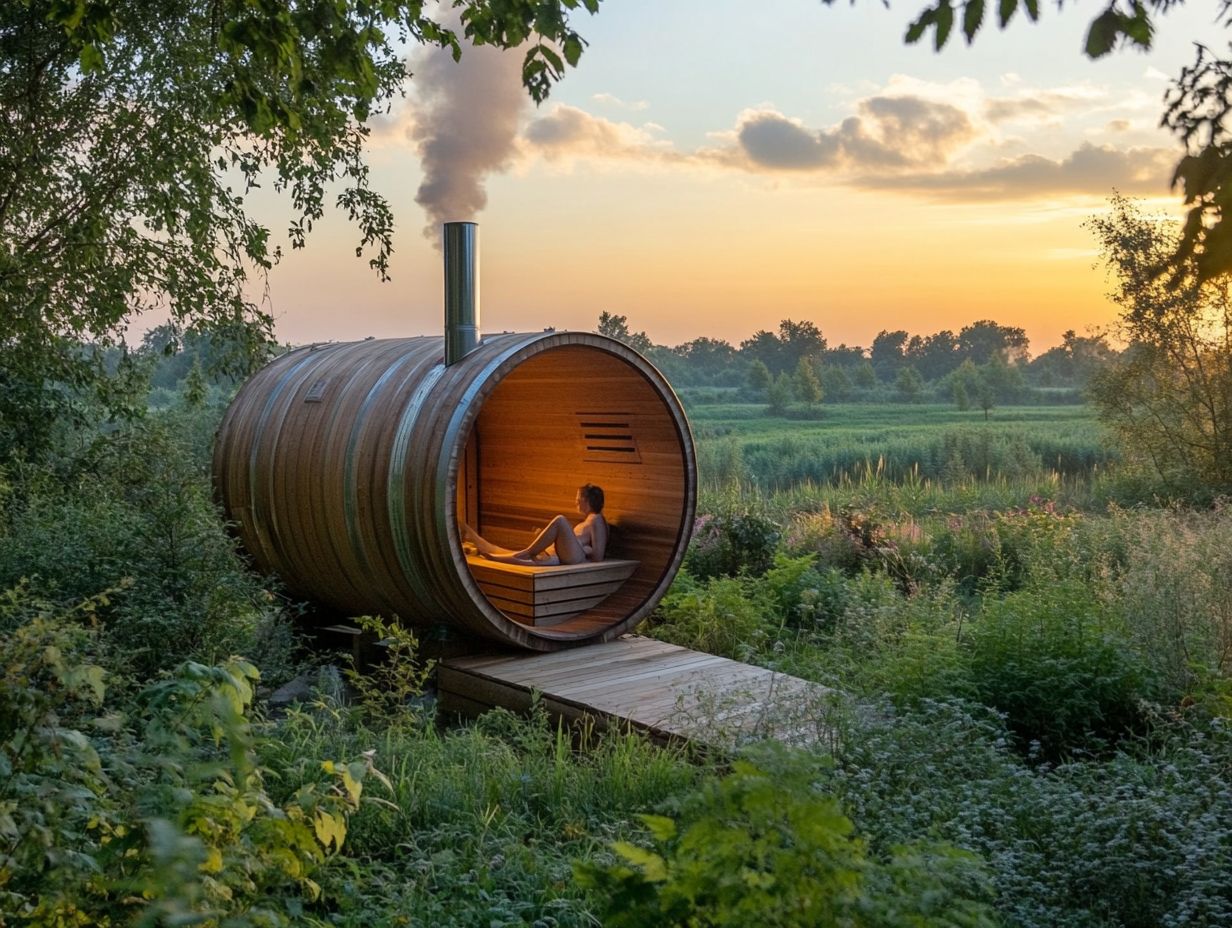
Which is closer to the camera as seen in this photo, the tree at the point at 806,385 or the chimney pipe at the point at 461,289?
the chimney pipe at the point at 461,289

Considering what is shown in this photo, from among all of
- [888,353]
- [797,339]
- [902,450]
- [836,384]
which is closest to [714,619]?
[902,450]

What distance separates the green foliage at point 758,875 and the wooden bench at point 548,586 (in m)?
5.45

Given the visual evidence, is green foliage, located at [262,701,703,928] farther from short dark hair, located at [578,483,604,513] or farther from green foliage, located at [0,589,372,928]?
short dark hair, located at [578,483,604,513]

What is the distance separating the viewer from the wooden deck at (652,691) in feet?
17.6

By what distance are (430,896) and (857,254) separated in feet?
46.1

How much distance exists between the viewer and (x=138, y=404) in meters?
11.6

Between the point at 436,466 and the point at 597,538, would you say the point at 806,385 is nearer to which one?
the point at 597,538

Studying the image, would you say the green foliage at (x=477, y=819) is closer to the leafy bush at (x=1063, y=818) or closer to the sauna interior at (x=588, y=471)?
the leafy bush at (x=1063, y=818)

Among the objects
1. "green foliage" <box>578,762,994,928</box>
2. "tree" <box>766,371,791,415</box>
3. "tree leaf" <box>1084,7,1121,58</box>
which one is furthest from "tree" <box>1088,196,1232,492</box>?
"tree" <box>766,371,791,415</box>

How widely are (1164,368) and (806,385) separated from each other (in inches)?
852

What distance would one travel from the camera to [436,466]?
6766 mm

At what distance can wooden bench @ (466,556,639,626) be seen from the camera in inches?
301

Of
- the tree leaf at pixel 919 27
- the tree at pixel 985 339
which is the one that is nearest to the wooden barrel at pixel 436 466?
the tree leaf at pixel 919 27

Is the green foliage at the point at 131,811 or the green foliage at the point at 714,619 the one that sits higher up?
the green foliage at the point at 131,811
